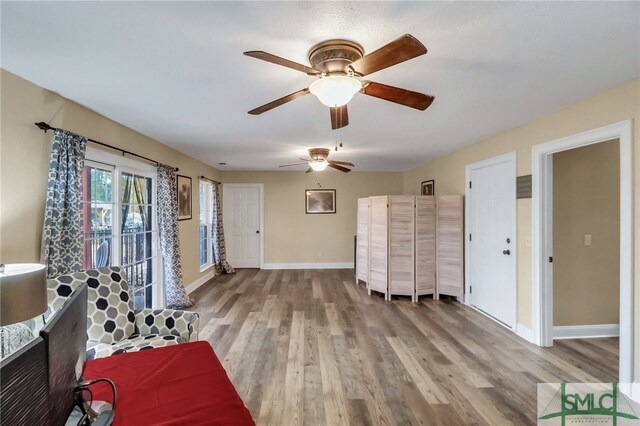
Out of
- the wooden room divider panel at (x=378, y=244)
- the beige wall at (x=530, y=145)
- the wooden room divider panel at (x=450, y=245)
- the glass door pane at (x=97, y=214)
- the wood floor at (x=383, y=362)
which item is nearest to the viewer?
the wood floor at (x=383, y=362)

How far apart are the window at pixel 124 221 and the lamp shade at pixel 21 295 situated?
1.50 m

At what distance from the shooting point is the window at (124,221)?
9.55 ft

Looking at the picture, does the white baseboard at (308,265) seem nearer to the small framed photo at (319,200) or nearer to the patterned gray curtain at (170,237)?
the small framed photo at (319,200)

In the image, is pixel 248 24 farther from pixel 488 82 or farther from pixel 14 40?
pixel 488 82

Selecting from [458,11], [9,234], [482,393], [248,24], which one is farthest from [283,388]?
[458,11]

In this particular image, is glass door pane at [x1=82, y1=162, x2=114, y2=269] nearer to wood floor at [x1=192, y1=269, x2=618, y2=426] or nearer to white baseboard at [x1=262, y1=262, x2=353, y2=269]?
wood floor at [x1=192, y1=269, x2=618, y2=426]

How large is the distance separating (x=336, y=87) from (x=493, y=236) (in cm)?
330

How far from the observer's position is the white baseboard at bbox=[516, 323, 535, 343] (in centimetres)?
316

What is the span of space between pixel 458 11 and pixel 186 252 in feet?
15.9

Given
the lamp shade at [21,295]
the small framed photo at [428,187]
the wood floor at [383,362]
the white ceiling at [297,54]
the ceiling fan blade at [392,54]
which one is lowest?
the wood floor at [383,362]

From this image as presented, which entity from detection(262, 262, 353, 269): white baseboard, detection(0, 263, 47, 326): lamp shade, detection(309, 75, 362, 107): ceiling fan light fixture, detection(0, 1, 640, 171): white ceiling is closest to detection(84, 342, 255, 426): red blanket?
detection(0, 263, 47, 326): lamp shade

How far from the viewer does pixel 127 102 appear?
2582mm

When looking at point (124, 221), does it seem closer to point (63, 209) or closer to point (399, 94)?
point (63, 209)

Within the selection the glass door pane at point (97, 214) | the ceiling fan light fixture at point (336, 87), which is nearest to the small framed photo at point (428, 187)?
the ceiling fan light fixture at point (336, 87)
